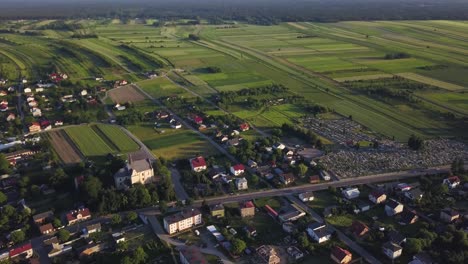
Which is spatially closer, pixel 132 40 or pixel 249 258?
pixel 249 258

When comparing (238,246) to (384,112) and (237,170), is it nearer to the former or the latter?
(237,170)

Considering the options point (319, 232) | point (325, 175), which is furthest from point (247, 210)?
point (325, 175)

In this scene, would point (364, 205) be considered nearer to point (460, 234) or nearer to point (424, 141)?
point (460, 234)

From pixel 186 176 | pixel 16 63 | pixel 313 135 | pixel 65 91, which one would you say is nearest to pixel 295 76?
pixel 313 135

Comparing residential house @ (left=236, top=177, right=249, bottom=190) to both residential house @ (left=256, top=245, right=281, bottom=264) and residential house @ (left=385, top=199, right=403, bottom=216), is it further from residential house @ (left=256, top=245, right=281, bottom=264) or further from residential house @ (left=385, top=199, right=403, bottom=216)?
residential house @ (left=385, top=199, right=403, bottom=216)

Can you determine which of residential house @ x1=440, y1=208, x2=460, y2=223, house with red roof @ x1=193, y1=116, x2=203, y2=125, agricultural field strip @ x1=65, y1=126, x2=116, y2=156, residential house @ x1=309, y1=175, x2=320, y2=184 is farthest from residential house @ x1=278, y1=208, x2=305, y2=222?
house with red roof @ x1=193, y1=116, x2=203, y2=125

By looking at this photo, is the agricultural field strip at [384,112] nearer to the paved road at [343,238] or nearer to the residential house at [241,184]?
the paved road at [343,238]
